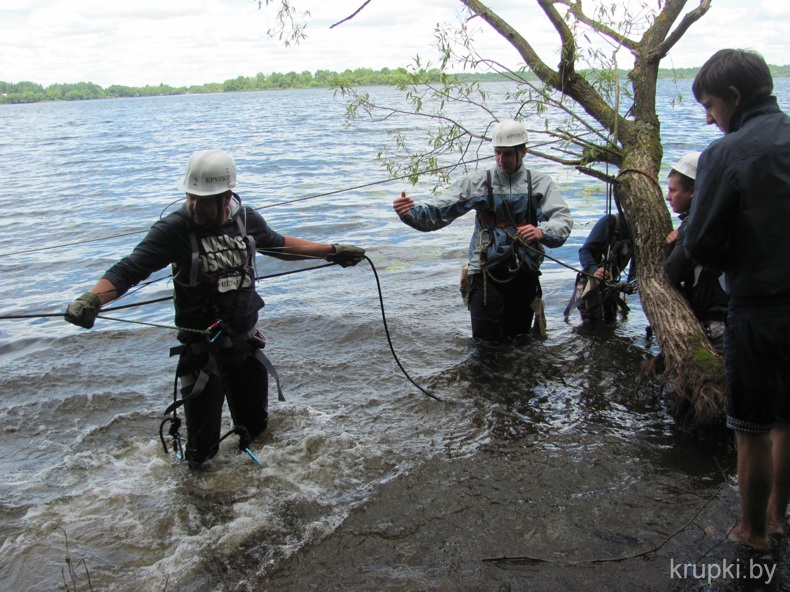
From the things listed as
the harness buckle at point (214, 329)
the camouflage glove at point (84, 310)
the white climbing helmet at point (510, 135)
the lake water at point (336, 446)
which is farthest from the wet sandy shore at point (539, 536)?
the white climbing helmet at point (510, 135)

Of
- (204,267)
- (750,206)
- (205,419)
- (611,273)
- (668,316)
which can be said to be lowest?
(205,419)

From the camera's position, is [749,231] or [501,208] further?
[501,208]

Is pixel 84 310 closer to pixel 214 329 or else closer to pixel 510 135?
pixel 214 329

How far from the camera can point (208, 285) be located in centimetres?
425

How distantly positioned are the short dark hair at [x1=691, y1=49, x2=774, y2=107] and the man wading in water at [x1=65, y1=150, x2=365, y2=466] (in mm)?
2705

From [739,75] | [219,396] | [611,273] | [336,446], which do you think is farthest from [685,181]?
[219,396]

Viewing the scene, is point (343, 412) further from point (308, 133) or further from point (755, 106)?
point (308, 133)

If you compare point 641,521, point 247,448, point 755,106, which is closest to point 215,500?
point 247,448

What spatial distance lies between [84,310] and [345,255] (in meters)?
1.89

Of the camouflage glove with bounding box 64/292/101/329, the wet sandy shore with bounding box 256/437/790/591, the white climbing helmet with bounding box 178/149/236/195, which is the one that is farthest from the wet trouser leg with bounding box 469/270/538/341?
the camouflage glove with bounding box 64/292/101/329

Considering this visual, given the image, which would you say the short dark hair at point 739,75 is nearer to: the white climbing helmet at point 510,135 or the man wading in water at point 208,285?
the man wading in water at point 208,285

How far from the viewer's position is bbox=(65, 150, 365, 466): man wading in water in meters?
4.01

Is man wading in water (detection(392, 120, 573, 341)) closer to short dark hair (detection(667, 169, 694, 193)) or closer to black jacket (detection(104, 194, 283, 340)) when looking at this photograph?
short dark hair (detection(667, 169, 694, 193))

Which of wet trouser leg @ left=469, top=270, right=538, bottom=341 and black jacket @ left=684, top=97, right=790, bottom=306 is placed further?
wet trouser leg @ left=469, top=270, right=538, bottom=341
